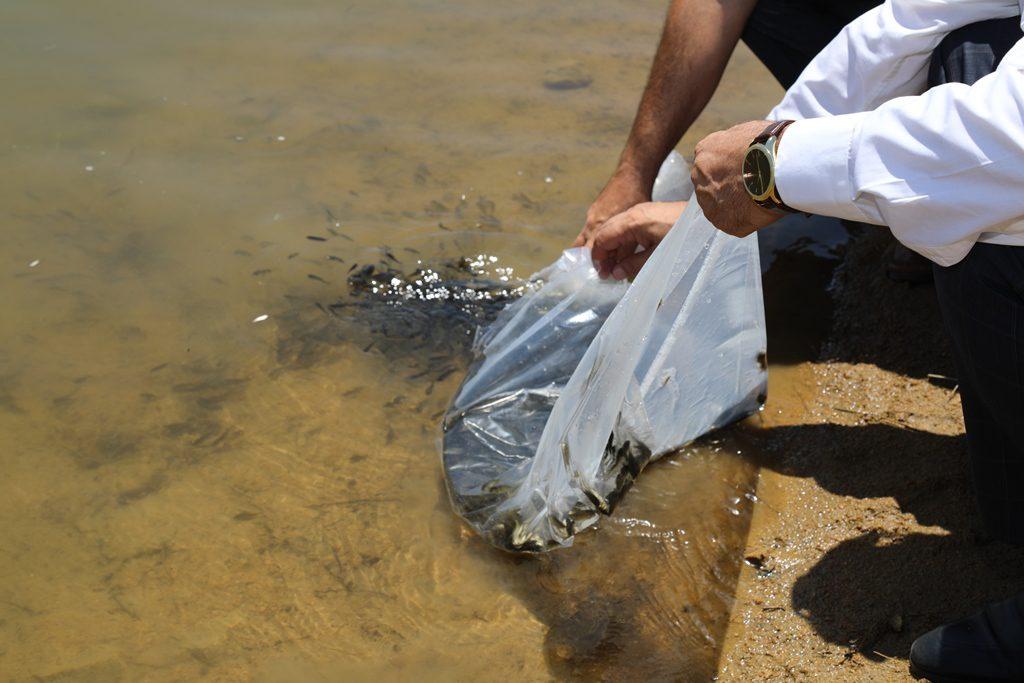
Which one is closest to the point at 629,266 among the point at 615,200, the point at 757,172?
the point at 615,200

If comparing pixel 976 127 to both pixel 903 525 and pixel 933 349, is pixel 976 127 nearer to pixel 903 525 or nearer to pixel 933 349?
pixel 903 525

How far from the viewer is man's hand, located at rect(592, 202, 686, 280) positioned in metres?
1.89

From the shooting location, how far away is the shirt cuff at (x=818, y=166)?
1382 mm

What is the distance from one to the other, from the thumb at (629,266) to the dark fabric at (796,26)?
828 mm

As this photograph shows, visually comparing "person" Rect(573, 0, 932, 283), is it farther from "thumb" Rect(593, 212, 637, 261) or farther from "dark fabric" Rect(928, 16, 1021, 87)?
"dark fabric" Rect(928, 16, 1021, 87)

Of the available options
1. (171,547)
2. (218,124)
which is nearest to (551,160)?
(218,124)

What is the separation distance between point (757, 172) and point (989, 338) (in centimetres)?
42

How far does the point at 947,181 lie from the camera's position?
51.1 inches

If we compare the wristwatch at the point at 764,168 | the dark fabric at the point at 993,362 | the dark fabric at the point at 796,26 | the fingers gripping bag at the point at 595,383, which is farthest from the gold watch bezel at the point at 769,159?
the dark fabric at the point at 796,26

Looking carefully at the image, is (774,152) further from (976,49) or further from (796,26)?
(796,26)

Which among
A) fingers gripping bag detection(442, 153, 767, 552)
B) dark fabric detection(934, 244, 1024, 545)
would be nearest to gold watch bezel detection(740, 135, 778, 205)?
fingers gripping bag detection(442, 153, 767, 552)

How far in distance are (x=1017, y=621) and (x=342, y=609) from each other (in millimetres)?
1113

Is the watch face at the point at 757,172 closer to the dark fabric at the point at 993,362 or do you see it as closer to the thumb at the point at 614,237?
the dark fabric at the point at 993,362

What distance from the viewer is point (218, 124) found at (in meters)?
3.16
